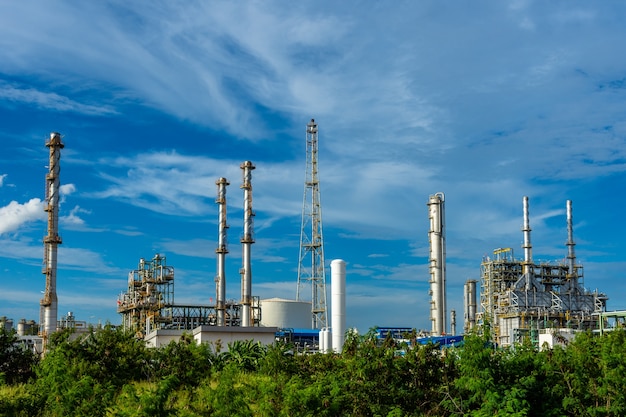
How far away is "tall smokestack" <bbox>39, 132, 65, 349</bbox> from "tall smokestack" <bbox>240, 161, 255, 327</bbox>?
1852 cm

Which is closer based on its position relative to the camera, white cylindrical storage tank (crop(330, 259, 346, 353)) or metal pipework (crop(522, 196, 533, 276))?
white cylindrical storage tank (crop(330, 259, 346, 353))

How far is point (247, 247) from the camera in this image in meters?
74.2

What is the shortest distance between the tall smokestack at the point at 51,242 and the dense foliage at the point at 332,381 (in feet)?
105

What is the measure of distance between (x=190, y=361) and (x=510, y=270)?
62.2 m

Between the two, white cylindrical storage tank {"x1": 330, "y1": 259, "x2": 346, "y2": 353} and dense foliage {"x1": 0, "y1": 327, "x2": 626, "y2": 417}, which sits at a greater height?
white cylindrical storage tank {"x1": 330, "y1": 259, "x2": 346, "y2": 353}

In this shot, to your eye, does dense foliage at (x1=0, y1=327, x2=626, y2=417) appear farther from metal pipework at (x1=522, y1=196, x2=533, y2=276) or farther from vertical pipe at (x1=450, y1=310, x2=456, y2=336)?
vertical pipe at (x1=450, y1=310, x2=456, y2=336)

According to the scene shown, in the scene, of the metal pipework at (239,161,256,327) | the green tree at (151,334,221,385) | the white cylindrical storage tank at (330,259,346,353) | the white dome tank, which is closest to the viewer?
the green tree at (151,334,221,385)

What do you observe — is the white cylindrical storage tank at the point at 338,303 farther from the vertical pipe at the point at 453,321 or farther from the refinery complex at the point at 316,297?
the vertical pipe at the point at 453,321

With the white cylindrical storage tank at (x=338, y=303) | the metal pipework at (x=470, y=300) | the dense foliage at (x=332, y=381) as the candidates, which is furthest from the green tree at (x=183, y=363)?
the metal pipework at (x=470, y=300)

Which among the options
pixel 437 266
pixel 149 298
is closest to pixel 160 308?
pixel 149 298

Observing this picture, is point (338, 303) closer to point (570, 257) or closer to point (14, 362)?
point (14, 362)

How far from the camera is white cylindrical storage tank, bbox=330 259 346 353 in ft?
122

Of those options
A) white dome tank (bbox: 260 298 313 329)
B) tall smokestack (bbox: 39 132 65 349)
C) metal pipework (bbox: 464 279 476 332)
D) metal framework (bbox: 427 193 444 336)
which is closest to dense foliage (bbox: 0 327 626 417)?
tall smokestack (bbox: 39 132 65 349)

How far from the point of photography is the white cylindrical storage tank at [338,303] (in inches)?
1460
